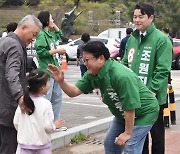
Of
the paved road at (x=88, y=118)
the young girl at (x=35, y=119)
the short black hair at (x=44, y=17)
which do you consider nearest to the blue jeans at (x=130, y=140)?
the young girl at (x=35, y=119)

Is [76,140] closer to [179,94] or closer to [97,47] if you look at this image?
[97,47]

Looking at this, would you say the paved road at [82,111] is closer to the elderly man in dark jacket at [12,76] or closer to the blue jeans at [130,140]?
the elderly man in dark jacket at [12,76]

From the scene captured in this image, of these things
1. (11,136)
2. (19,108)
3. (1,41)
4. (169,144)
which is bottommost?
(169,144)

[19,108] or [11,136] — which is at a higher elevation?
[19,108]

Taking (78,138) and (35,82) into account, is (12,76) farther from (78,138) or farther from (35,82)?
(78,138)

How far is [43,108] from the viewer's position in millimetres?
4113

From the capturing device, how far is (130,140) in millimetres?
3939

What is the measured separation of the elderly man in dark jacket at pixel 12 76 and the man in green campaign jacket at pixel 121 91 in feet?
1.39

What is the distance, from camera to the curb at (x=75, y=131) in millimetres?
6375

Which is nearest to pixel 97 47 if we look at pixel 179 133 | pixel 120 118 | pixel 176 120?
pixel 120 118

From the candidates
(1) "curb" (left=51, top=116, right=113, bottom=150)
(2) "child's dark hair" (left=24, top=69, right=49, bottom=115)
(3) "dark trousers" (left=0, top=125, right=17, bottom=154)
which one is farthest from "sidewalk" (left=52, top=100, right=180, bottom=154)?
(2) "child's dark hair" (left=24, top=69, right=49, bottom=115)

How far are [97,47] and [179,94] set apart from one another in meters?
9.05

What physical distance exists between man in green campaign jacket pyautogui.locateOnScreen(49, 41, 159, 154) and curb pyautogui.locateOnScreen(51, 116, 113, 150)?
233cm

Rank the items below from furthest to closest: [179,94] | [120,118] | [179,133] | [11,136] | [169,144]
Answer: [179,94], [179,133], [169,144], [11,136], [120,118]
